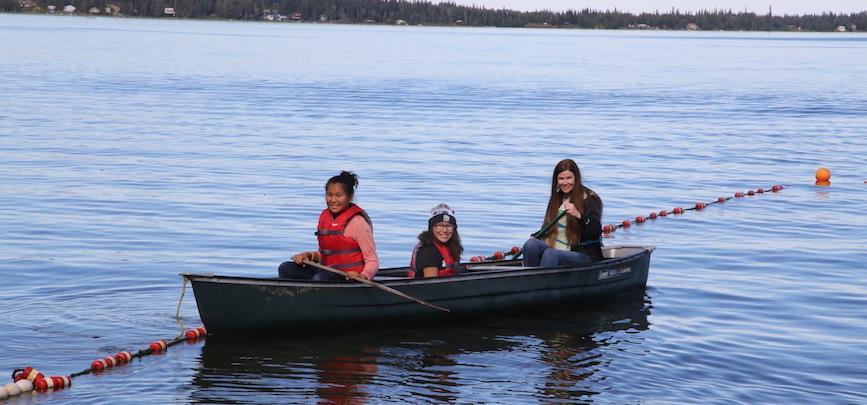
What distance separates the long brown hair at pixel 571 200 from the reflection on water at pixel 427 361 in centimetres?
85

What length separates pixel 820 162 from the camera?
94.2 ft

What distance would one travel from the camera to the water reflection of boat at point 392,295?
10898 millimetres

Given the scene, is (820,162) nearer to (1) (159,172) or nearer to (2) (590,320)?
(1) (159,172)

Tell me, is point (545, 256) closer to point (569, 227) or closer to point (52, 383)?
point (569, 227)

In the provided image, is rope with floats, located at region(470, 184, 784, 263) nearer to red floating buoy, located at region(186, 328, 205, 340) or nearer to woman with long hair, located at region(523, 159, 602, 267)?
woman with long hair, located at region(523, 159, 602, 267)

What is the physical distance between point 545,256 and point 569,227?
41 cm

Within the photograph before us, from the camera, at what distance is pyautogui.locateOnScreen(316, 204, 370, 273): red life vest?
11.3 meters

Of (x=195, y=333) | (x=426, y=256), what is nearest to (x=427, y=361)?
(x=426, y=256)

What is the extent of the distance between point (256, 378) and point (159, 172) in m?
13.7

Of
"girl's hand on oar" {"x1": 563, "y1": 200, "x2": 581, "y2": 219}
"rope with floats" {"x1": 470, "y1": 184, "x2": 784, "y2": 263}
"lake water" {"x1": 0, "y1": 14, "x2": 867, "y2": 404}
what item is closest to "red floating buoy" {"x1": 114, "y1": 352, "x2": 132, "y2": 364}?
"lake water" {"x1": 0, "y1": 14, "x2": 867, "y2": 404}

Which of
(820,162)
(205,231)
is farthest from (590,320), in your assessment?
(820,162)

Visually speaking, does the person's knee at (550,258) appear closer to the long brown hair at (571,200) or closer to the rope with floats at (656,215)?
the long brown hair at (571,200)

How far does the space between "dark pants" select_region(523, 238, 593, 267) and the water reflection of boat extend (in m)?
0.13

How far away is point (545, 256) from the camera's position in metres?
12.7
